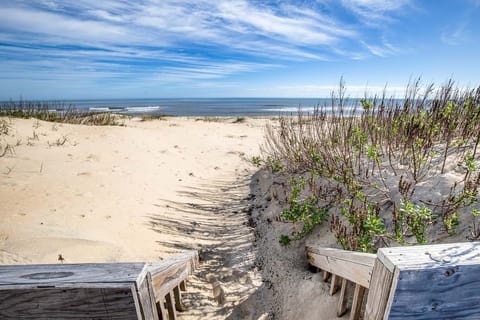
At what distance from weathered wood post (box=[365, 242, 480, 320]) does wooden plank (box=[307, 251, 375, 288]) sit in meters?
0.58

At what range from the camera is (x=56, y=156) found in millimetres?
6492

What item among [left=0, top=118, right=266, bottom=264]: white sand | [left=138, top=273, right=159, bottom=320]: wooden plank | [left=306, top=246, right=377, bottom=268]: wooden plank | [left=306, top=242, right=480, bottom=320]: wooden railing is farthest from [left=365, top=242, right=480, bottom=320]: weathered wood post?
[left=0, top=118, right=266, bottom=264]: white sand

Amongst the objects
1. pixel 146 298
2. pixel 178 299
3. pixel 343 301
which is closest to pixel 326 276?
pixel 343 301

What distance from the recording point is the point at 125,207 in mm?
4492

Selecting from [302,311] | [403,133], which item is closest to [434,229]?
[302,311]

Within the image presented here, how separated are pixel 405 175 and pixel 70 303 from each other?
3.29 m

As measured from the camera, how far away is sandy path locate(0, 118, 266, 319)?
10.2ft

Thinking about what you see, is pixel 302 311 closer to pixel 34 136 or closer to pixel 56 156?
pixel 56 156

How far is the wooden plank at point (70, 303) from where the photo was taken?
0.89 m

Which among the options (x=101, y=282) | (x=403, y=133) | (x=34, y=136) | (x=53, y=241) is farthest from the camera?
(x=34, y=136)

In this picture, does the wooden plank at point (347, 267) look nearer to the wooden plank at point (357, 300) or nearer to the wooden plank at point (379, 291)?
the wooden plank at point (357, 300)

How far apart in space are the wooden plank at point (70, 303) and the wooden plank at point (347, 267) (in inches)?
48.5

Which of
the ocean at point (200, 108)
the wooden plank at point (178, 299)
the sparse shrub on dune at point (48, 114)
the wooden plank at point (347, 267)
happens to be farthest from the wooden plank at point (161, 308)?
the sparse shrub on dune at point (48, 114)

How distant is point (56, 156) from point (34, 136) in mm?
1749
